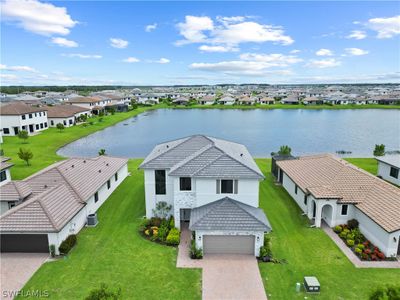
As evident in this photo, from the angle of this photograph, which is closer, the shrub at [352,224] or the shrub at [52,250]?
the shrub at [52,250]

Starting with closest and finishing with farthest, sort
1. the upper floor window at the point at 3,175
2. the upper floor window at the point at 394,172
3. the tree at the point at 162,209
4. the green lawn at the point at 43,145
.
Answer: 1. the tree at the point at 162,209
2. the upper floor window at the point at 3,175
3. the upper floor window at the point at 394,172
4. the green lawn at the point at 43,145

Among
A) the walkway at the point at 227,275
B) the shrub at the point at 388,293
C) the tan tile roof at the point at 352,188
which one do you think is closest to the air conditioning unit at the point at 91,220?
the walkway at the point at 227,275

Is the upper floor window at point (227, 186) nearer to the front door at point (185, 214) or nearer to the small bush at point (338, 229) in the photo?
the front door at point (185, 214)

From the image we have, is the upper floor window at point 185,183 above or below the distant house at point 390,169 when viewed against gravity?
above

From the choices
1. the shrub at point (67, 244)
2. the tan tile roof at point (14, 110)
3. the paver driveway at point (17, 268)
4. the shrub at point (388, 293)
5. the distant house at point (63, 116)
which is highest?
the tan tile roof at point (14, 110)

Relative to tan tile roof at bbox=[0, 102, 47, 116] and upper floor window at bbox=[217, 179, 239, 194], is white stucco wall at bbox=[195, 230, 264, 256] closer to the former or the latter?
upper floor window at bbox=[217, 179, 239, 194]

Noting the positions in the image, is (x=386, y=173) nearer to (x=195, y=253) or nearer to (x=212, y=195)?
(x=212, y=195)

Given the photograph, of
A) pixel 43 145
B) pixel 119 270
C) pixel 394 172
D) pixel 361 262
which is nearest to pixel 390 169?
pixel 394 172
